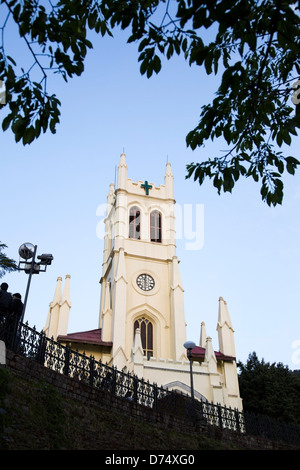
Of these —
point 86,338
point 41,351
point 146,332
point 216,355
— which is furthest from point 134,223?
point 41,351

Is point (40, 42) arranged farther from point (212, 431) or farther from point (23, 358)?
point (212, 431)

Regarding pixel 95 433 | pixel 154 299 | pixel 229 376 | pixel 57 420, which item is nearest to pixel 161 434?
pixel 95 433

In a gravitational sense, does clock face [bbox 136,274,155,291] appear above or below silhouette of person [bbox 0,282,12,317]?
above

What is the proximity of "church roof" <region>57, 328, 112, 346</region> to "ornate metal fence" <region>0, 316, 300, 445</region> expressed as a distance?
12.9 meters

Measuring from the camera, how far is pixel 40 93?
507 centimetres

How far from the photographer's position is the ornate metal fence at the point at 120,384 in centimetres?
953

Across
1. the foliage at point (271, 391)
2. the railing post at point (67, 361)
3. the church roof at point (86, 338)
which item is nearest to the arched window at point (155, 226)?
the church roof at point (86, 338)

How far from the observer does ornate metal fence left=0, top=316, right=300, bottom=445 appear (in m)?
9.53

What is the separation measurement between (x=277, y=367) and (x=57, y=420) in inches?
1124

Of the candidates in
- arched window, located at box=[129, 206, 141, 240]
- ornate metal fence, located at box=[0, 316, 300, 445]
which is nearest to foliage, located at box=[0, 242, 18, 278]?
ornate metal fence, located at box=[0, 316, 300, 445]

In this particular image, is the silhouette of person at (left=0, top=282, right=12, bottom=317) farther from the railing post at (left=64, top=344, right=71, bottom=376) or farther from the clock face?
the clock face

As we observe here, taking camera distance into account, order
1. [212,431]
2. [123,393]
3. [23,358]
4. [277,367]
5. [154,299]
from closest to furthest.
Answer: [23,358] → [123,393] → [212,431] → [154,299] → [277,367]

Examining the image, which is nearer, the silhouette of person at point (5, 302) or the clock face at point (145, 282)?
the silhouette of person at point (5, 302)

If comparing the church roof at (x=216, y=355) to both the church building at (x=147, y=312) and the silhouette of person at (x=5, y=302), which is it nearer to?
the church building at (x=147, y=312)
